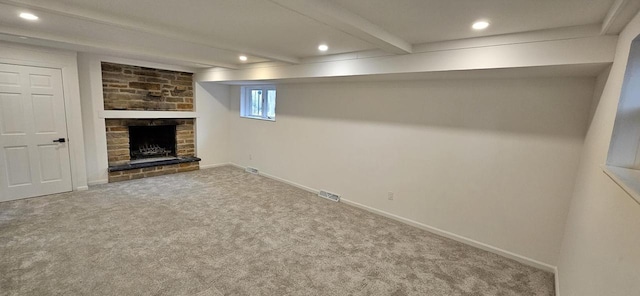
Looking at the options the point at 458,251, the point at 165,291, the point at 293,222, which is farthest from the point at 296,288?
the point at 458,251

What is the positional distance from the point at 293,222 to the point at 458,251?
1959mm

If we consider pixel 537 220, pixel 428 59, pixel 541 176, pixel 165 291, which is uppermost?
pixel 428 59

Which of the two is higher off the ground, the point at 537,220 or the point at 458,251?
the point at 537,220

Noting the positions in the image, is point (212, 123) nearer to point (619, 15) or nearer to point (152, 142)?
point (152, 142)

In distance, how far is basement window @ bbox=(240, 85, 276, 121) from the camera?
5680 millimetres

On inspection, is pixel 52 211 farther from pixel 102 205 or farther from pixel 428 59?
pixel 428 59

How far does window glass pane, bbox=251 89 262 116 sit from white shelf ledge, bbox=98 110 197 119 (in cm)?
127

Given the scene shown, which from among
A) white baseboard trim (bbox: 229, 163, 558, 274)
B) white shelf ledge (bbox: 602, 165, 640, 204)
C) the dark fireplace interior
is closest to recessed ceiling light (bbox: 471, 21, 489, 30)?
white shelf ledge (bbox: 602, 165, 640, 204)

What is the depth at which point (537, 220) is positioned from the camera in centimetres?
275

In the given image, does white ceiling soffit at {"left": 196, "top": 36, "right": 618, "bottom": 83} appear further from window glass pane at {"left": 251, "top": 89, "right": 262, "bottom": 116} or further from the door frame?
the door frame

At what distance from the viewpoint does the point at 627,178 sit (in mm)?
1338

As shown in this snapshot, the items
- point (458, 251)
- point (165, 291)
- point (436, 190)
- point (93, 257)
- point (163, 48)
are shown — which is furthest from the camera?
point (163, 48)

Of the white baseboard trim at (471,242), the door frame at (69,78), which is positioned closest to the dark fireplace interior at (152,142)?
the door frame at (69,78)

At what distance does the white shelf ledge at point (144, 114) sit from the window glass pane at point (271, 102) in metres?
1.70
